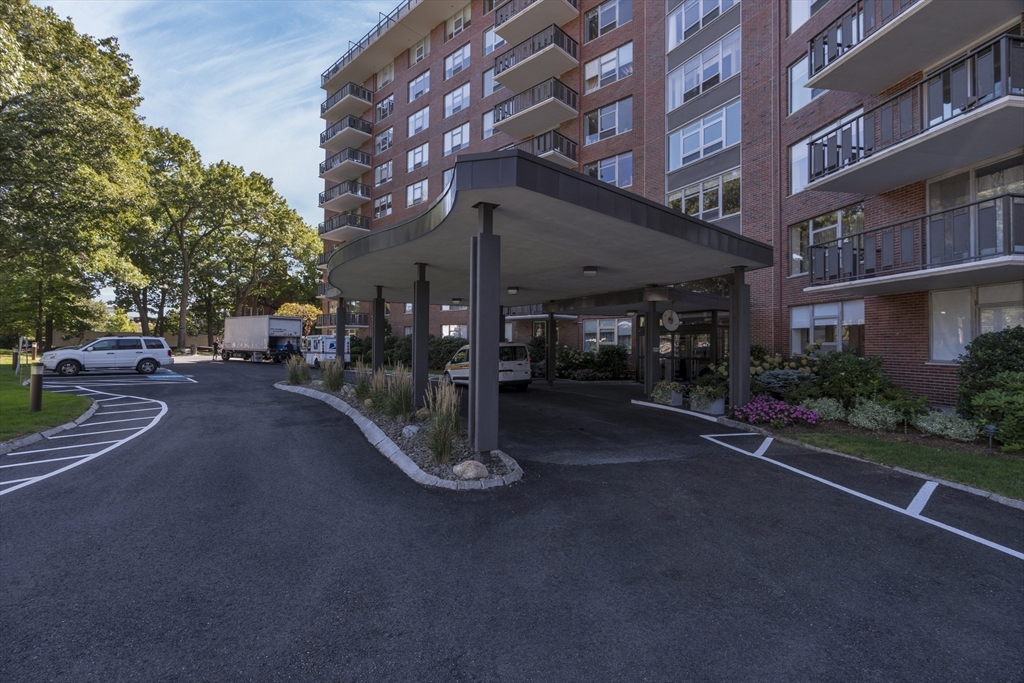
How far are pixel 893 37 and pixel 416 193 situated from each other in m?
29.9

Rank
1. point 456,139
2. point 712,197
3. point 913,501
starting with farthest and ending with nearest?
point 456,139, point 712,197, point 913,501

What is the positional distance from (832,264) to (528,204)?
423 inches

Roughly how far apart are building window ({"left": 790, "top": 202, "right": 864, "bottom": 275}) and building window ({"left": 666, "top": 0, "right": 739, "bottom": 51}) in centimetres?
989

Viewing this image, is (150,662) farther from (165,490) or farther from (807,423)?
(807,423)

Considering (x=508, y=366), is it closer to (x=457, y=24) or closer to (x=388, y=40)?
(x=457, y=24)

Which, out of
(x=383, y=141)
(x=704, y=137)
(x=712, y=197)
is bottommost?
(x=712, y=197)

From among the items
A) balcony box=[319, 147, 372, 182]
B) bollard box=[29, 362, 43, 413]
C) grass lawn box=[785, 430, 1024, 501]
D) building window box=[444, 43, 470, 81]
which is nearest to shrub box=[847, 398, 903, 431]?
grass lawn box=[785, 430, 1024, 501]

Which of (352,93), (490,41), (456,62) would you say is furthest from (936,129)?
(352,93)

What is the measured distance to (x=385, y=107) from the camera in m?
40.0

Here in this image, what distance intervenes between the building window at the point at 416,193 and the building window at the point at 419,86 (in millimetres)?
6650

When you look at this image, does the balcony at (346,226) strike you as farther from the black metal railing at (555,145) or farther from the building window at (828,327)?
the building window at (828,327)

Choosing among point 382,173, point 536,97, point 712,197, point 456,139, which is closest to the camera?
point 712,197

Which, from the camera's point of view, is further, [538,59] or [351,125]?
[351,125]

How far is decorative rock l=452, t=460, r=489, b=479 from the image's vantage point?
6.57 meters
